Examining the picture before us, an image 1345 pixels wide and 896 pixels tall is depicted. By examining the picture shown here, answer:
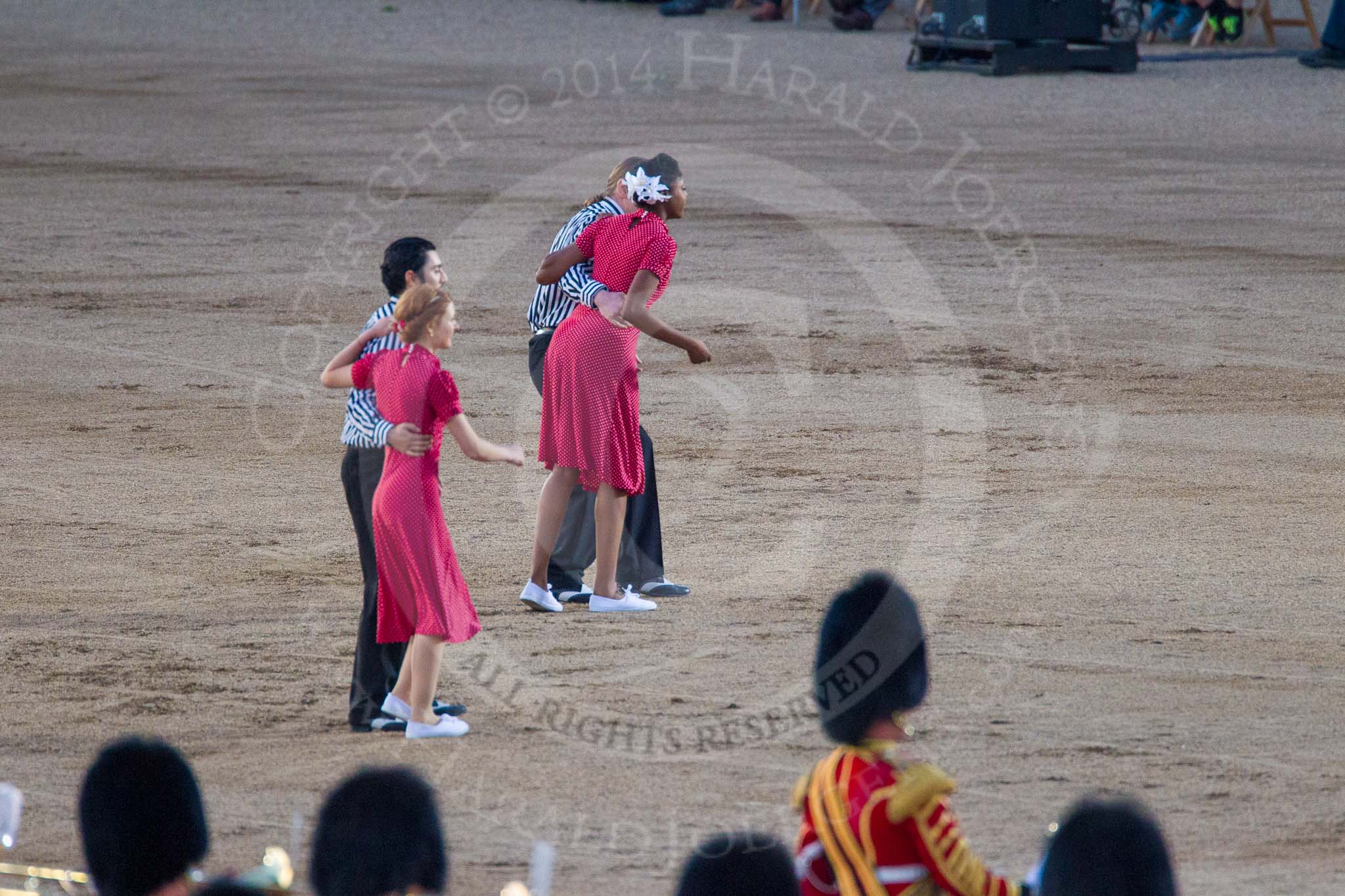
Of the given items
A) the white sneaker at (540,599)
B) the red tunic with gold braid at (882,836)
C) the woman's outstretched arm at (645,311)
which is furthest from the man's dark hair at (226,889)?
the white sneaker at (540,599)

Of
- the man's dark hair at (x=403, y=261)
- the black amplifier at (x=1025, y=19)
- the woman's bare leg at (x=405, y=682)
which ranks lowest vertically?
the woman's bare leg at (x=405, y=682)

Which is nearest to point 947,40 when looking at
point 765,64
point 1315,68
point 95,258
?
point 765,64

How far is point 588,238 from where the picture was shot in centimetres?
798

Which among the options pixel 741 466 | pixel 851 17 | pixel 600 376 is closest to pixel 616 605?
pixel 600 376

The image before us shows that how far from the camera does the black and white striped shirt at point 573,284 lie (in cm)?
805

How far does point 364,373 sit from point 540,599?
2060 mm

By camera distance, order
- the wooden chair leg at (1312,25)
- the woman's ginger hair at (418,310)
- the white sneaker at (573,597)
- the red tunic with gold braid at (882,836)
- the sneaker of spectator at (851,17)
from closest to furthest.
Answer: the red tunic with gold braid at (882,836) → the woman's ginger hair at (418,310) → the white sneaker at (573,597) → the wooden chair leg at (1312,25) → the sneaker of spectator at (851,17)

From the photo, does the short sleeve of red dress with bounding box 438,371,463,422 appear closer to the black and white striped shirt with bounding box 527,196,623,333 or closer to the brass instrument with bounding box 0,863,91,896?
the black and white striped shirt with bounding box 527,196,623,333

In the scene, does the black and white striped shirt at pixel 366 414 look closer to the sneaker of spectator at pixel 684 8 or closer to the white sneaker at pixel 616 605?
the white sneaker at pixel 616 605

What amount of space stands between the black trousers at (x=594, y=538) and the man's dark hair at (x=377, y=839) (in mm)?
4982

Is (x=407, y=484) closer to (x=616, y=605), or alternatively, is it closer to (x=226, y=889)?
(x=616, y=605)

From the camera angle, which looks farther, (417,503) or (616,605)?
(616,605)

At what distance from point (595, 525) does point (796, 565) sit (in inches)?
48.7

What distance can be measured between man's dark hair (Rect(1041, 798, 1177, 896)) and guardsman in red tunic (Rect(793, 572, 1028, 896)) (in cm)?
45
